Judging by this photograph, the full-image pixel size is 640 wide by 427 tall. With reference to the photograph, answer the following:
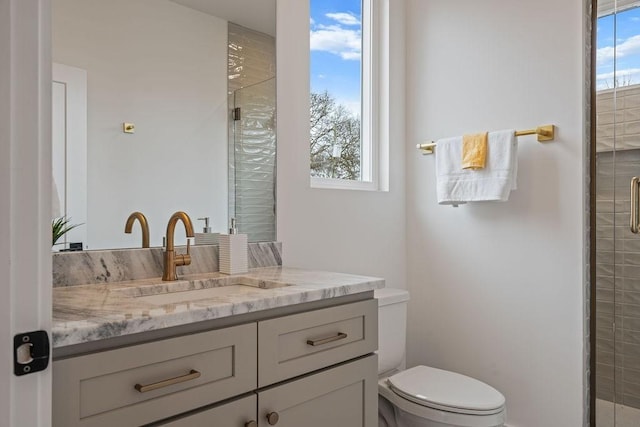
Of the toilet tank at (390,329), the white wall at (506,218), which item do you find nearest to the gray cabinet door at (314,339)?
the toilet tank at (390,329)

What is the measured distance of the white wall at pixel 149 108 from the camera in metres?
1.40

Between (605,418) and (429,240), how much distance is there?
1062mm

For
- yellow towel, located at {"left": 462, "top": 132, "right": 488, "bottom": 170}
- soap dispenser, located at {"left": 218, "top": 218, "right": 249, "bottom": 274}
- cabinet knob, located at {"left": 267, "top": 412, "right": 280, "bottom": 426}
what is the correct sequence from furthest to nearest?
yellow towel, located at {"left": 462, "top": 132, "right": 488, "bottom": 170}, soap dispenser, located at {"left": 218, "top": 218, "right": 249, "bottom": 274}, cabinet knob, located at {"left": 267, "top": 412, "right": 280, "bottom": 426}

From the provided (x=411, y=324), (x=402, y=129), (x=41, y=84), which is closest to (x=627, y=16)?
(x=402, y=129)

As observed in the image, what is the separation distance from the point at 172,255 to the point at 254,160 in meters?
0.55

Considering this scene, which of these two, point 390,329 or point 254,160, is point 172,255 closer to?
point 254,160

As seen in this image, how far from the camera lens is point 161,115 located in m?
1.55

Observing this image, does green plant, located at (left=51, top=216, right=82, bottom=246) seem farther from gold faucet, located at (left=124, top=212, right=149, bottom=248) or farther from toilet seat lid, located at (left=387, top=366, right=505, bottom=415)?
toilet seat lid, located at (left=387, top=366, right=505, bottom=415)

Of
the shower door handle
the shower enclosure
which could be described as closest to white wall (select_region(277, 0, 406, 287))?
the shower enclosure

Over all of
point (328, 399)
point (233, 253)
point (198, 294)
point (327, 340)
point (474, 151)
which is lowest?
point (328, 399)

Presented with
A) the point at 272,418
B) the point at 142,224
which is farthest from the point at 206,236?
the point at 272,418

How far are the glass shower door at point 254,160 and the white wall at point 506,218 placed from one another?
3.11 feet

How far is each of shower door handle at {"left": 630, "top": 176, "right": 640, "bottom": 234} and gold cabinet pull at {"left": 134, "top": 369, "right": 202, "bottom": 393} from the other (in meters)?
1.60

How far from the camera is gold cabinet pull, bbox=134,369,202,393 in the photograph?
89 cm
